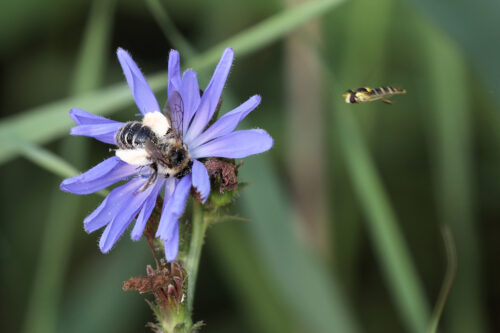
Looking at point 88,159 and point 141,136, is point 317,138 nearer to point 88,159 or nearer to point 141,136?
point 88,159

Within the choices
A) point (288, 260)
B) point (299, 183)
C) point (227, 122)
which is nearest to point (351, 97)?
point (227, 122)

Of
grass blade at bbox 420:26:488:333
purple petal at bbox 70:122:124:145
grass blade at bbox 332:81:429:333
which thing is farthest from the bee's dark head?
grass blade at bbox 420:26:488:333

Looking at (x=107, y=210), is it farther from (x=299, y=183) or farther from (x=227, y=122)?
(x=299, y=183)

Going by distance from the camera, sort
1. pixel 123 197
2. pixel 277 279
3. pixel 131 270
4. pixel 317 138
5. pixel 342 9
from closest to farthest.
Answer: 1. pixel 123 197
2. pixel 277 279
3. pixel 131 270
4. pixel 317 138
5. pixel 342 9

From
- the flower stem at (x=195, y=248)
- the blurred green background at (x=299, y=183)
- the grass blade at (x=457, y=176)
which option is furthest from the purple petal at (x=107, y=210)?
the grass blade at (x=457, y=176)

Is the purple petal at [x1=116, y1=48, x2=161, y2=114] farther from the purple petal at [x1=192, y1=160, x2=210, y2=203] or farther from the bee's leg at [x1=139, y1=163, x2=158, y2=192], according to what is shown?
the purple petal at [x1=192, y1=160, x2=210, y2=203]

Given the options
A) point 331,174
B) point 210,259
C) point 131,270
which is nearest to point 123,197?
point 131,270
